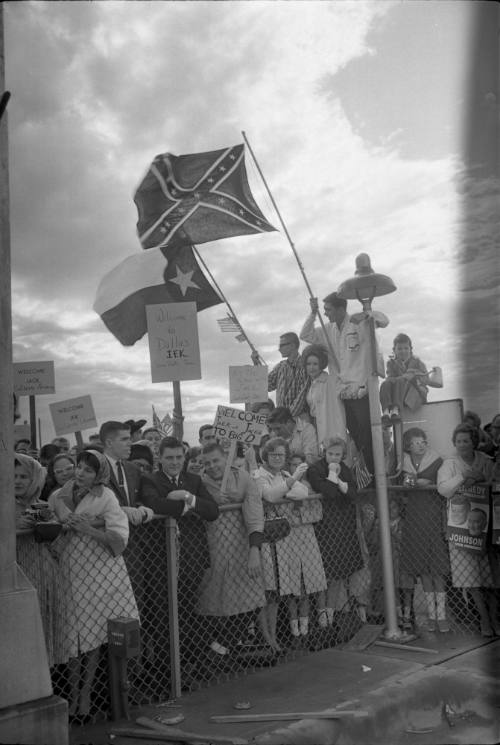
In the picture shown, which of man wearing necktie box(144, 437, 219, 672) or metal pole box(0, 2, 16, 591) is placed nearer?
metal pole box(0, 2, 16, 591)

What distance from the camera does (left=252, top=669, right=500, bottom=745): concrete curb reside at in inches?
166

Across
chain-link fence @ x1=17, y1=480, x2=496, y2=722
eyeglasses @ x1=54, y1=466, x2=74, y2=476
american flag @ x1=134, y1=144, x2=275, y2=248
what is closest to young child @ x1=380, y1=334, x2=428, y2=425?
chain-link fence @ x1=17, y1=480, x2=496, y2=722

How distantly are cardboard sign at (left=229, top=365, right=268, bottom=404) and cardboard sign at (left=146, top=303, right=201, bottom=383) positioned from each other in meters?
0.62

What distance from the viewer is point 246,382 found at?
803 centimetres

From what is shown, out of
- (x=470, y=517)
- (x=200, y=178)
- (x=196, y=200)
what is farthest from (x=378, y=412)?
(x=200, y=178)

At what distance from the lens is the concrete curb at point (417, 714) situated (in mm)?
4219

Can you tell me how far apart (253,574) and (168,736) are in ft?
5.49

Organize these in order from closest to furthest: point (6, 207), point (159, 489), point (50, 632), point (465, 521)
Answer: point (6, 207), point (50, 632), point (159, 489), point (465, 521)

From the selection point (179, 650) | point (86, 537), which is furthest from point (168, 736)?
point (86, 537)

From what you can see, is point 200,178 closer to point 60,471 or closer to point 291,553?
point 60,471

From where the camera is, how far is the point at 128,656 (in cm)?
448

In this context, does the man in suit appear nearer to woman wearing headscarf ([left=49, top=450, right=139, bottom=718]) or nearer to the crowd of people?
the crowd of people

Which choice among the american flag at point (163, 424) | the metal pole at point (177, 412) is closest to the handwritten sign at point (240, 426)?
the metal pole at point (177, 412)

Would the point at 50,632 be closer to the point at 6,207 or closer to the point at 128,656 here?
the point at 128,656
